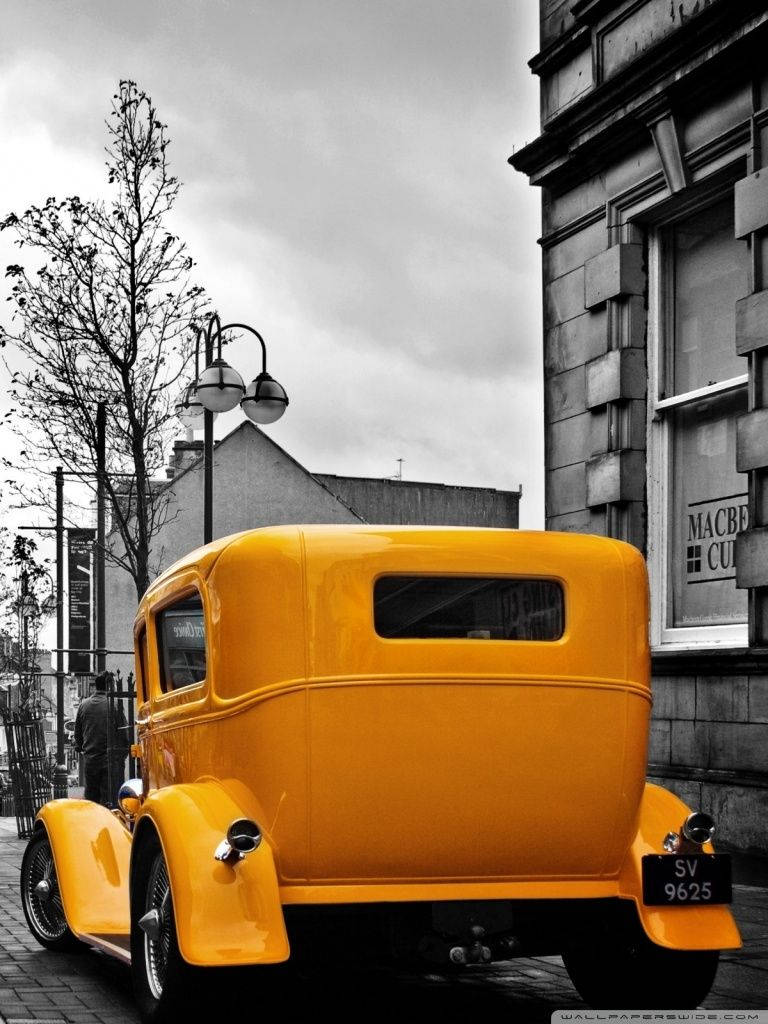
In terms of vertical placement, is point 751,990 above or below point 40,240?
below

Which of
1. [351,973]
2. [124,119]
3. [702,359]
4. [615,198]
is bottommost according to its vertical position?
[351,973]

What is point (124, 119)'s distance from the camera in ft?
60.7

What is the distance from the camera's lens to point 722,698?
11.1m

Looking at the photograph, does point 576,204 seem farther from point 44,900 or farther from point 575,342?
point 44,900

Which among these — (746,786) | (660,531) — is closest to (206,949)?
(746,786)

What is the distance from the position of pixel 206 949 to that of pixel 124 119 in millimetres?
14834

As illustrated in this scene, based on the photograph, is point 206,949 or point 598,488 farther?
point 598,488

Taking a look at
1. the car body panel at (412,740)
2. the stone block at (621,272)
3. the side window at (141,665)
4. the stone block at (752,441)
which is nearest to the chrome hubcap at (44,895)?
the side window at (141,665)

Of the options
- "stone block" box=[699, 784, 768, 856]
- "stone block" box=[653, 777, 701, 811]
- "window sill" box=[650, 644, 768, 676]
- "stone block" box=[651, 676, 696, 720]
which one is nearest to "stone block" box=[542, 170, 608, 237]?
"window sill" box=[650, 644, 768, 676]

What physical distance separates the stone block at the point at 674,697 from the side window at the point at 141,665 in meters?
4.99

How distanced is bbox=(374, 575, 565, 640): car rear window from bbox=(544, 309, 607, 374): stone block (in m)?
7.12

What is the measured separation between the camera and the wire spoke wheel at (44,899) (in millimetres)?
7855

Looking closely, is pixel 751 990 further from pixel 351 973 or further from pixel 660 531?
pixel 660 531

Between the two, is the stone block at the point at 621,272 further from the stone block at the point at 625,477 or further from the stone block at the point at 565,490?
the stone block at the point at 565,490
